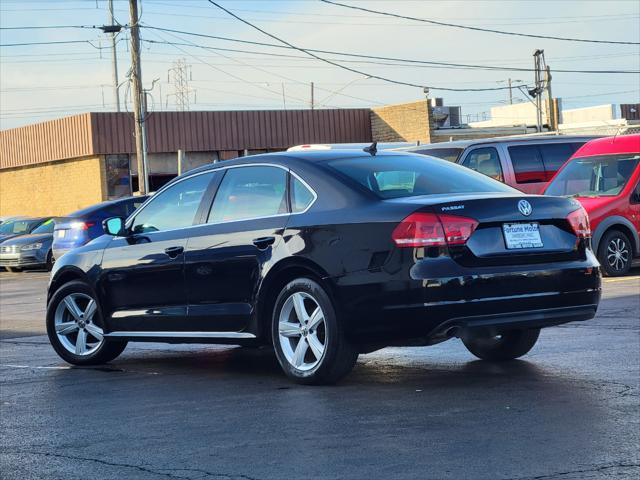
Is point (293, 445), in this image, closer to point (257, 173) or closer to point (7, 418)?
point (7, 418)

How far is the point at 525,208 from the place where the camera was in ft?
25.8

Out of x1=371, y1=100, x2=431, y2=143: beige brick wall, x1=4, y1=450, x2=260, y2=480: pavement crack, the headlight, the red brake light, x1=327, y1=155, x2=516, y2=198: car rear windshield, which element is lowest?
x1=4, y1=450, x2=260, y2=480: pavement crack

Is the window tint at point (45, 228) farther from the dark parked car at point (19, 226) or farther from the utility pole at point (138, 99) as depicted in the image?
the utility pole at point (138, 99)

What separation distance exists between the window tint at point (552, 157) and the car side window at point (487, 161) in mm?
999

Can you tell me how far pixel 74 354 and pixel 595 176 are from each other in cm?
1076

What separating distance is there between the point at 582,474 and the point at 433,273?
2.31 m

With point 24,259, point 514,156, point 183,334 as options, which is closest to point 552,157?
point 514,156

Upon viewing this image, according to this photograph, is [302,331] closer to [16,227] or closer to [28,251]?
[28,251]

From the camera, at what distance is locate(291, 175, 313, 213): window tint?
27.3 ft

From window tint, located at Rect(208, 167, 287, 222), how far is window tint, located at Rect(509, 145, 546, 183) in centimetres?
1141

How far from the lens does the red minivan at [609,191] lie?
1750 centimetres

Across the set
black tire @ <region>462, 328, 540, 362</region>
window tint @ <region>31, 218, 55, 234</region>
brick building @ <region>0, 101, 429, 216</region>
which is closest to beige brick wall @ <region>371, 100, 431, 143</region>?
brick building @ <region>0, 101, 429, 216</region>

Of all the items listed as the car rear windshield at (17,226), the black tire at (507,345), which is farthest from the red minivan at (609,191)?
the car rear windshield at (17,226)

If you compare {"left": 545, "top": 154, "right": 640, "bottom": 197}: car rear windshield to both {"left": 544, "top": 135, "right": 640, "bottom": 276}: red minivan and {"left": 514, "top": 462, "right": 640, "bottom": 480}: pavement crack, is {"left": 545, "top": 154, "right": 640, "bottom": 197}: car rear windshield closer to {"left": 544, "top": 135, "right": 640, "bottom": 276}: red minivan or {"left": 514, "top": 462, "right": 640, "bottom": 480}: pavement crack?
{"left": 544, "top": 135, "right": 640, "bottom": 276}: red minivan
